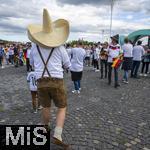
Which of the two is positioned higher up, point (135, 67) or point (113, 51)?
point (113, 51)

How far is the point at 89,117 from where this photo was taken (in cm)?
681

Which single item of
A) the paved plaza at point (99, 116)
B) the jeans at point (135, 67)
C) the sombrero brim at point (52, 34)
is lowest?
the paved plaza at point (99, 116)

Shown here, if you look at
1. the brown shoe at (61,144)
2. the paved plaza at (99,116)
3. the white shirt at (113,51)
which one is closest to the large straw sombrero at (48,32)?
the brown shoe at (61,144)

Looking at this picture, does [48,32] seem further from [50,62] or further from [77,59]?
[77,59]

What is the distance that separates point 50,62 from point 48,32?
1.83ft

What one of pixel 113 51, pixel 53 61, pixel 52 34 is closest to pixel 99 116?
pixel 53 61

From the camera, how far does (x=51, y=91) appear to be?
4.82m

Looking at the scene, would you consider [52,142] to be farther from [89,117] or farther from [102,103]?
[102,103]

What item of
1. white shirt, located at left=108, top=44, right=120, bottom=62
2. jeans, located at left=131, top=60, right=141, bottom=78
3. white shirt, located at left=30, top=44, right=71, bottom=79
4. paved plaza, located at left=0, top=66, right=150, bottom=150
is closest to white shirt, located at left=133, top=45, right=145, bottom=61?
jeans, located at left=131, top=60, right=141, bottom=78

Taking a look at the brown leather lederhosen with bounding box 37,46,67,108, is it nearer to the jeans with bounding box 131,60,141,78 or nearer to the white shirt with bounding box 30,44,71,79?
the white shirt with bounding box 30,44,71,79

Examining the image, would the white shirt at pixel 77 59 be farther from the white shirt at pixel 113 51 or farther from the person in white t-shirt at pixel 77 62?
the white shirt at pixel 113 51

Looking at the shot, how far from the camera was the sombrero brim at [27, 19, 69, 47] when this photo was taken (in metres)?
4.70

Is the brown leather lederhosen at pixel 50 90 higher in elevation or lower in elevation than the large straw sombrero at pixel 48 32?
lower

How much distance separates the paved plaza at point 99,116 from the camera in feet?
17.1
